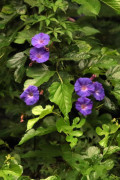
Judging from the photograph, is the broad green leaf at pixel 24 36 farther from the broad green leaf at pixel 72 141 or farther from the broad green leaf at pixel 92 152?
the broad green leaf at pixel 92 152

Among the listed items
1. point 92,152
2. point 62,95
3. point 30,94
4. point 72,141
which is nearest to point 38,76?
point 30,94

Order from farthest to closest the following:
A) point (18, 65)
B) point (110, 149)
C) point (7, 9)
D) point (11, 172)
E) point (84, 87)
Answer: point (7, 9)
point (18, 65)
point (84, 87)
point (110, 149)
point (11, 172)

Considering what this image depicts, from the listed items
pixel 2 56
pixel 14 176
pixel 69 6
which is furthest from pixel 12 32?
pixel 14 176

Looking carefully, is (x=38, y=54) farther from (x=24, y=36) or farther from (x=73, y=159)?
(x=73, y=159)

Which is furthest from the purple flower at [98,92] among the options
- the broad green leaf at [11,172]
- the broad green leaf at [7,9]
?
the broad green leaf at [7,9]

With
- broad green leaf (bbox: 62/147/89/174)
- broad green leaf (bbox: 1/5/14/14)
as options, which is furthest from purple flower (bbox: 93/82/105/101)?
broad green leaf (bbox: 1/5/14/14)

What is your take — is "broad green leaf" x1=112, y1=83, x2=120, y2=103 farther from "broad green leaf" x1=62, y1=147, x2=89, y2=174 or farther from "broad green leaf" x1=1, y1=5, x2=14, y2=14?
"broad green leaf" x1=1, y1=5, x2=14, y2=14
